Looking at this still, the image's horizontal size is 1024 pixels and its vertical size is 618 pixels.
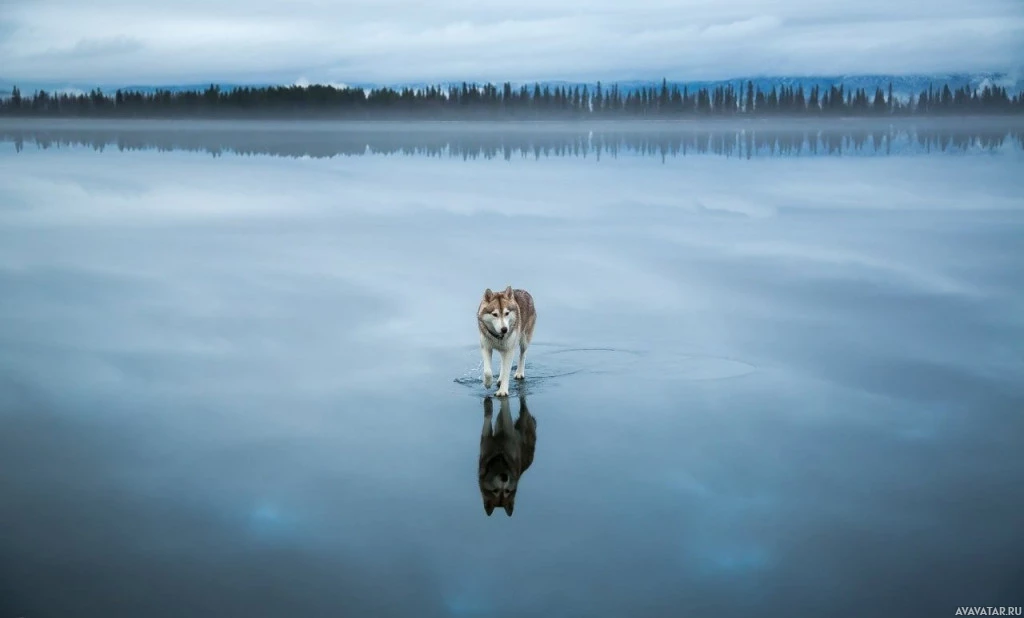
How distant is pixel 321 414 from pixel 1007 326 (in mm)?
10414

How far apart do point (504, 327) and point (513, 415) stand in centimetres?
93

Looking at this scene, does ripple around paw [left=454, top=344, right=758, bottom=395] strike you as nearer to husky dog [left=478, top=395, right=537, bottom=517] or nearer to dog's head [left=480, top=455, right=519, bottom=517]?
husky dog [left=478, top=395, right=537, bottom=517]

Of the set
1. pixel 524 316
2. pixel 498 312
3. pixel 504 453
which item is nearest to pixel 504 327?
pixel 498 312

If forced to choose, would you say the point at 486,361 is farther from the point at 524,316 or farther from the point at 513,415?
the point at 513,415

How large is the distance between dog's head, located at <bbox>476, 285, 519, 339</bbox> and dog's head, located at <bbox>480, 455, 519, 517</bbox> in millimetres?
1799

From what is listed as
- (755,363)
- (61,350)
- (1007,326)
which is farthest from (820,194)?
(61,350)

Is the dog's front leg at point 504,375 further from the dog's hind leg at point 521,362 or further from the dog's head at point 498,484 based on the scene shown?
the dog's head at point 498,484

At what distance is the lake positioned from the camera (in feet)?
27.3

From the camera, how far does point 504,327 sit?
40.5ft

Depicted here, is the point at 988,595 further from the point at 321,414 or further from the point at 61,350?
the point at 61,350

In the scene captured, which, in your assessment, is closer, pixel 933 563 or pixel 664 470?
pixel 933 563

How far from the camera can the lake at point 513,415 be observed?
833cm

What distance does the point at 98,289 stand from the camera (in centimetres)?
2141

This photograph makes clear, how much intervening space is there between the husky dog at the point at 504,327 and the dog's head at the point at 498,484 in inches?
73.9
